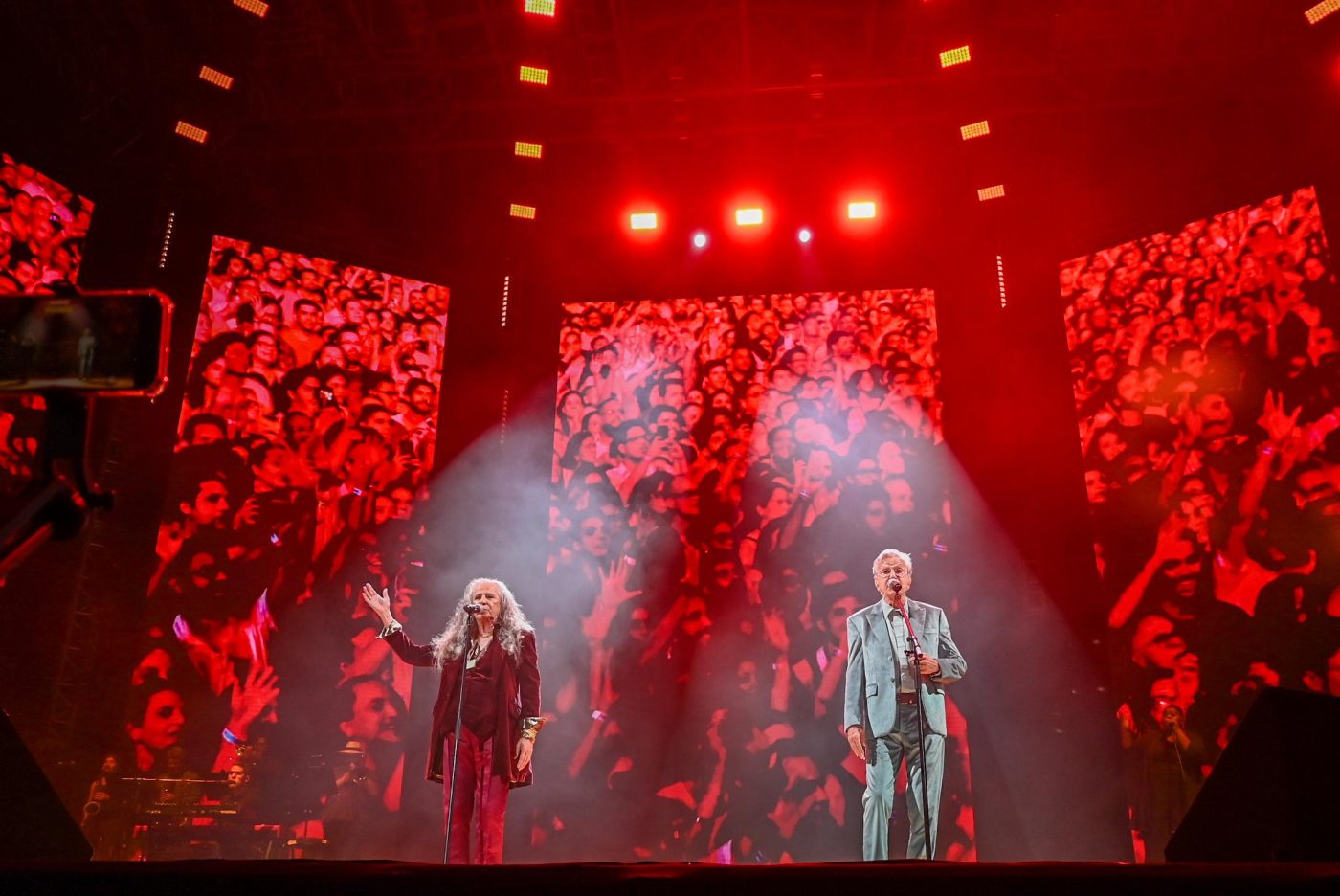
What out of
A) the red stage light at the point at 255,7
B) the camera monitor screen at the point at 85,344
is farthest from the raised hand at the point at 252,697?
the camera monitor screen at the point at 85,344

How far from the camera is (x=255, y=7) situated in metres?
5.85

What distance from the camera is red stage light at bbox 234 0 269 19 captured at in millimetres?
5805

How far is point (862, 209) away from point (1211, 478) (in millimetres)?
3111

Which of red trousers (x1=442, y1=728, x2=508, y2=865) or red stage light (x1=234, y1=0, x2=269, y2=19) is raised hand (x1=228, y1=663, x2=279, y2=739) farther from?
red stage light (x1=234, y1=0, x2=269, y2=19)

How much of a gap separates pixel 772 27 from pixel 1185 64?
8.91ft

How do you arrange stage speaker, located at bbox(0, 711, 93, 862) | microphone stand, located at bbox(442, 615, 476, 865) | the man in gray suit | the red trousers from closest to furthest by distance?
stage speaker, located at bbox(0, 711, 93, 862), microphone stand, located at bbox(442, 615, 476, 865), the red trousers, the man in gray suit

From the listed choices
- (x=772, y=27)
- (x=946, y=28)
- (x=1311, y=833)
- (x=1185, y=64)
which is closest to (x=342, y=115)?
(x=772, y=27)

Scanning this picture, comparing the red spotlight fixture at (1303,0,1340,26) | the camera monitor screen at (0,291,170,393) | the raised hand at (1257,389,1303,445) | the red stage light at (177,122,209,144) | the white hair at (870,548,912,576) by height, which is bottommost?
the white hair at (870,548,912,576)

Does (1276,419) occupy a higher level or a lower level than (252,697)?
higher

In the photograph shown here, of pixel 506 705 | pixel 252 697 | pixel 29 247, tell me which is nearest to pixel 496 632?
pixel 506 705

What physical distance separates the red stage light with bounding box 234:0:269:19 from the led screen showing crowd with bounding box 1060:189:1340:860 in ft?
19.6

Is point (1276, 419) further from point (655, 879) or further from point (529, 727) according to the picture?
point (655, 879)

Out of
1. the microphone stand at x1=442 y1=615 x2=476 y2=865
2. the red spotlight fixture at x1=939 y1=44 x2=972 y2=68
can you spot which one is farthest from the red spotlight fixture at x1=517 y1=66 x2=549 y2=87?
the microphone stand at x1=442 y1=615 x2=476 y2=865

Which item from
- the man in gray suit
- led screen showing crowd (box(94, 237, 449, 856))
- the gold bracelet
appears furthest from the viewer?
led screen showing crowd (box(94, 237, 449, 856))
